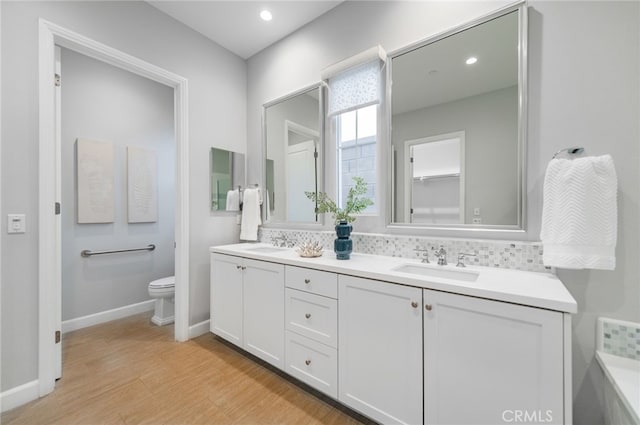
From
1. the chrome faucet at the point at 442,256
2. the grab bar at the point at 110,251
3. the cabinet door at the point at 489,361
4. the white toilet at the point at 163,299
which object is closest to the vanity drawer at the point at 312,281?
the cabinet door at the point at 489,361

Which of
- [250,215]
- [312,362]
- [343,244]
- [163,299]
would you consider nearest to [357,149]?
[343,244]

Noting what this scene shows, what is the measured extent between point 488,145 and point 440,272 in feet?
2.61

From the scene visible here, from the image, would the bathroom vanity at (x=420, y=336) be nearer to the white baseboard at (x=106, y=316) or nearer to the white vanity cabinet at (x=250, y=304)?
the white vanity cabinet at (x=250, y=304)

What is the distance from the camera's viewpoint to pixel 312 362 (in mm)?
1549

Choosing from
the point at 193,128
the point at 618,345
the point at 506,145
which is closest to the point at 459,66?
the point at 506,145

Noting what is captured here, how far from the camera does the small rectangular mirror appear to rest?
2.59 metres

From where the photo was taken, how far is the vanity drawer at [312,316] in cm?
147

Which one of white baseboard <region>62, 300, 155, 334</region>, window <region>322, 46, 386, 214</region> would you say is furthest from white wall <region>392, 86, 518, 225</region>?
white baseboard <region>62, 300, 155, 334</region>

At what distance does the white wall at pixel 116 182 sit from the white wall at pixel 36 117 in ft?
2.69

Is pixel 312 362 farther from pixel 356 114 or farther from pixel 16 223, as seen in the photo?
pixel 16 223

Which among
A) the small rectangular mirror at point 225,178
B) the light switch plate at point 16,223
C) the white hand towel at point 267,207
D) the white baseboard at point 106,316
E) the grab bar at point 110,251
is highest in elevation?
the small rectangular mirror at point 225,178

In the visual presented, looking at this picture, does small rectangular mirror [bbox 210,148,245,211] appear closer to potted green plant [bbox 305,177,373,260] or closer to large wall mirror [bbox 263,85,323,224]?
large wall mirror [bbox 263,85,323,224]

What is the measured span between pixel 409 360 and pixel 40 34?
284 cm

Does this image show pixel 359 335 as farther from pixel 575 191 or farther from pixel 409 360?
pixel 575 191
